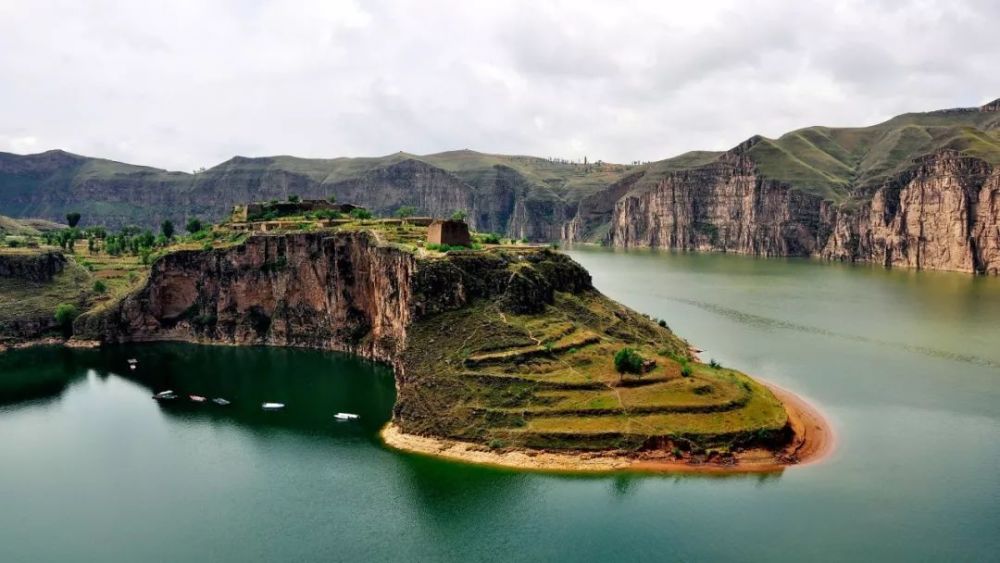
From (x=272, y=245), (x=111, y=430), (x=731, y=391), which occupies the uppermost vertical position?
(x=272, y=245)

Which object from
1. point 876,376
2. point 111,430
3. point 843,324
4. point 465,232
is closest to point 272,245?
point 465,232

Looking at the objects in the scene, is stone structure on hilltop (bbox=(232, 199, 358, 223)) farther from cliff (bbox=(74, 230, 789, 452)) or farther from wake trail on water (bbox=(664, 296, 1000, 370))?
wake trail on water (bbox=(664, 296, 1000, 370))

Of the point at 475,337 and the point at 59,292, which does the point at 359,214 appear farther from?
the point at 475,337

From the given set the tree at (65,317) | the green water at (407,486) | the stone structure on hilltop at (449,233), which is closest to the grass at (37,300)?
the tree at (65,317)

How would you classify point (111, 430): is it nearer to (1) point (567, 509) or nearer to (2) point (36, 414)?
(2) point (36, 414)

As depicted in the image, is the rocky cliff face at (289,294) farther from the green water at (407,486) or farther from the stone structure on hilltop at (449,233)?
the green water at (407,486)

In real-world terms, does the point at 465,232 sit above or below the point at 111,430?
above

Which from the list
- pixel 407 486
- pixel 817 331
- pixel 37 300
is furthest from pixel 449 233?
pixel 37 300
